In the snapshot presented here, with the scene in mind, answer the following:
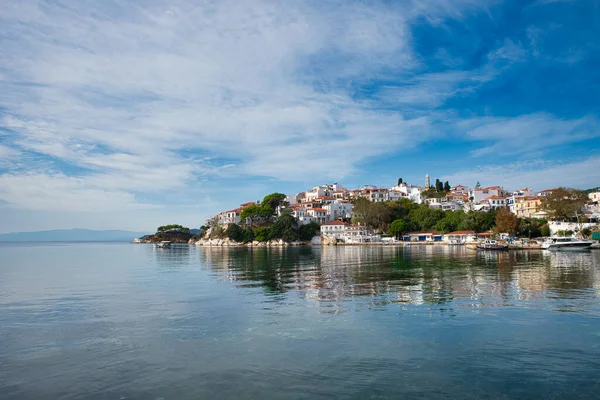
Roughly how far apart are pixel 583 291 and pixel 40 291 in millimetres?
32438

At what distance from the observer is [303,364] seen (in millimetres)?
10969

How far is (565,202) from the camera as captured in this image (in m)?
79.7

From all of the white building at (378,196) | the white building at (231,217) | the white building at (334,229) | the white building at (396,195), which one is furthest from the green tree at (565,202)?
the white building at (231,217)

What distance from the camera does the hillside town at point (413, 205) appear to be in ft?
293

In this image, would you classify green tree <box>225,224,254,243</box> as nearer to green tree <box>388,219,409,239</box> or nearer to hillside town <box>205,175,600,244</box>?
hillside town <box>205,175,600,244</box>

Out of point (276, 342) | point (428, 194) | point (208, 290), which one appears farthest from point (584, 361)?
point (428, 194)

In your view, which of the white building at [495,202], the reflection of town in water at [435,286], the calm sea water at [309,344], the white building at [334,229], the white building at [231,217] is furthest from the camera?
the white building at [231,217]

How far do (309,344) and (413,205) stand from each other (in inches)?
4432

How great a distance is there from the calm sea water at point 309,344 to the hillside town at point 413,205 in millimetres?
73272

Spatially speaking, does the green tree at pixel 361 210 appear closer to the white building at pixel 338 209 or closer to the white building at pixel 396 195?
the white building at pixel 338 209

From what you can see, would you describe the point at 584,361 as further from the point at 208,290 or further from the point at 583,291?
the point at 208,290

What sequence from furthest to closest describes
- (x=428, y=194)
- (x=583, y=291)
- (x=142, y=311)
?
(x=428, y=194) → (x=583, y=291) → (x=142, y=311)

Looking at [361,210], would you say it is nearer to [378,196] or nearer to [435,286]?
[378,196]

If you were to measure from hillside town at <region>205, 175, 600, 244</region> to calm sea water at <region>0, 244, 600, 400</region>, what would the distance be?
7327 centimetres
